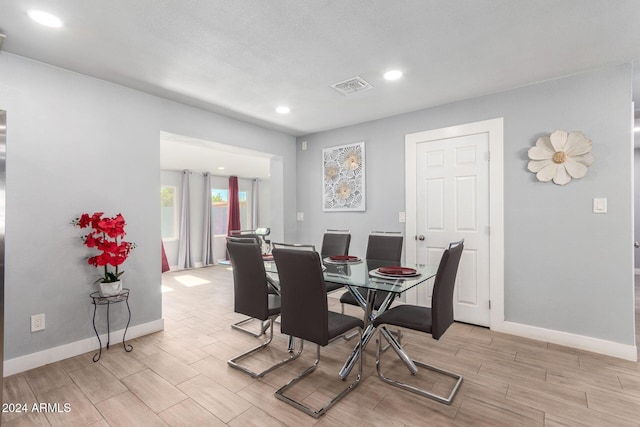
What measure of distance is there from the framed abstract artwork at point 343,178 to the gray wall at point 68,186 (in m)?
2.08

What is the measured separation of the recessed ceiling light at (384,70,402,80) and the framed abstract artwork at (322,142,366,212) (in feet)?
4.59

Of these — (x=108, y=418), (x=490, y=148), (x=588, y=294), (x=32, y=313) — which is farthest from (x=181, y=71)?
(x=588, y=294)

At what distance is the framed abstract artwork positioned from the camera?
13.7 feet

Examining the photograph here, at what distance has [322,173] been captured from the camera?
459 centimetres

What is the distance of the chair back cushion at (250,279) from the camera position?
2.35 meters

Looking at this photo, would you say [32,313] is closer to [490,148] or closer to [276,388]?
[276,388]

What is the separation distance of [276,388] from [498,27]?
2.82 metres

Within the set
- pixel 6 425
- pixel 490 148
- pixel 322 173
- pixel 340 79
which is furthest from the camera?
pixel 322 173

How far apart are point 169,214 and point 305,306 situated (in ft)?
21.1

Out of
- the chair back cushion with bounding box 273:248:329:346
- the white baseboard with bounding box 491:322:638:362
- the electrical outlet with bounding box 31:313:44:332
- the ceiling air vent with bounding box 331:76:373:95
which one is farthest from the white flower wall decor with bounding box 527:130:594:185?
the electrical outlet with bounding box 31:313:44:332

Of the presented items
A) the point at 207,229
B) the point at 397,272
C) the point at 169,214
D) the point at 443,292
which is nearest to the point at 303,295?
the point at 397,272

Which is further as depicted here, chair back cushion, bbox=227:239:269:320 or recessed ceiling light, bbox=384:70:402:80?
recessed ceiling light, bbox=384:70:402:80

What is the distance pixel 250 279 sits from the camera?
2.42 metres

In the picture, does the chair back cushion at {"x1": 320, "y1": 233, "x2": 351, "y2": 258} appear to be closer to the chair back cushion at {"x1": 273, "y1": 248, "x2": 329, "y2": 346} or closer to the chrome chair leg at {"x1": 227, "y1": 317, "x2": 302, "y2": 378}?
the chrome chair leg at {"x1": 227, "y1": 317, "x2": 302, "y2": 378}
